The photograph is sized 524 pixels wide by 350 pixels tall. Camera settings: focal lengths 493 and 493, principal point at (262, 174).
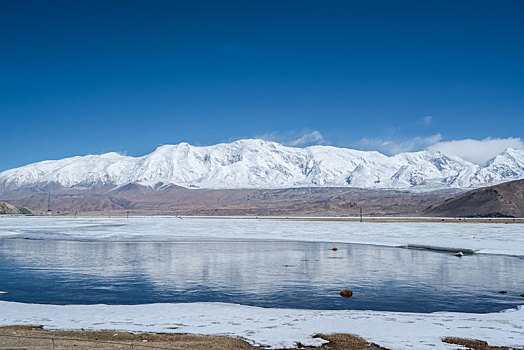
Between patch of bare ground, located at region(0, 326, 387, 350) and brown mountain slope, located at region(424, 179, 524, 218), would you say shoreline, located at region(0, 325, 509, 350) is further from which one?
brown mountain slope, located at region(424, 179, 524, 218)

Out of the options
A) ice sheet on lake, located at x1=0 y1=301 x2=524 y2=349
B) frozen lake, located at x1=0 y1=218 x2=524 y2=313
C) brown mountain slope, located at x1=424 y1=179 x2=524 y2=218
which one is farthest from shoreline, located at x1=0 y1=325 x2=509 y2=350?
brown mountain slope, located at x1=424 y1=179 x2=524 y2=218

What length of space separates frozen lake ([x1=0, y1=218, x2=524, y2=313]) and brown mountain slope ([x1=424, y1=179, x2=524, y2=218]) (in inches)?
2755

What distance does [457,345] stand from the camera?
11781 millimetres

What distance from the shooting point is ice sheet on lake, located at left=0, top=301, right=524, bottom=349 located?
12484 mm

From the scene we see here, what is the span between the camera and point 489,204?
10050 centimetres

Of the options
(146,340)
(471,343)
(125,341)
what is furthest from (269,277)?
(471,343)

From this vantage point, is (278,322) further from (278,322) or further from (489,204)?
(489,204)

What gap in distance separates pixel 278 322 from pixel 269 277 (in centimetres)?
880

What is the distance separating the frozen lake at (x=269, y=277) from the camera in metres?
17.7

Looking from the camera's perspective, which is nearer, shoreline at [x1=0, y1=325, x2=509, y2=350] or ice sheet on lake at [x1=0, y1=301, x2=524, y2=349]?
shoreline at [x1=0, y1=325, x2=509, y2=350]

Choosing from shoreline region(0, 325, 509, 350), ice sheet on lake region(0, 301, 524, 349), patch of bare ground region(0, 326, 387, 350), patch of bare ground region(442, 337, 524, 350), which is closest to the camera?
patch of bare ground region(0, 326, 387, 350)

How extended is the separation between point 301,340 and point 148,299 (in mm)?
7543

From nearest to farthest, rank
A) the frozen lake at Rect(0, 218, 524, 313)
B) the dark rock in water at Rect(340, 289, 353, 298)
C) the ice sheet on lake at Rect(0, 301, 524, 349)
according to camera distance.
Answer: the ice sheet on lake at Rect(0, 301, 524, 349) → the frozen lake at Rect(0, 218, 524, 313) → the dark rock in water at Rect(340, 289, 353, 298)

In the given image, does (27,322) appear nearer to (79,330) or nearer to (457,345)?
(79,330)
